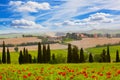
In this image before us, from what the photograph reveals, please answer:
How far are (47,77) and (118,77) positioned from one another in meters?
3.88

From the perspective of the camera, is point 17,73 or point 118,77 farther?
point 17,73

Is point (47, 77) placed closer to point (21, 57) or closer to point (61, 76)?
point (61, 76)

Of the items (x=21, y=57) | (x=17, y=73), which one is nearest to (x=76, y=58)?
(x=21, y=57)

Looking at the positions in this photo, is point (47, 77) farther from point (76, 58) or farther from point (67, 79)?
point (76, 58)

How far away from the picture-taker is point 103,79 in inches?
607

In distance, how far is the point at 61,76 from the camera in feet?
54.0

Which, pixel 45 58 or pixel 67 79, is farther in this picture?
pixel 45 58

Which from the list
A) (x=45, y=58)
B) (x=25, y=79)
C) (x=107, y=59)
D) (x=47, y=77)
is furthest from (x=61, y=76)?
(x=107, y=59)

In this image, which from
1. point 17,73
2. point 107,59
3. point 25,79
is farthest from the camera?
point 107,59

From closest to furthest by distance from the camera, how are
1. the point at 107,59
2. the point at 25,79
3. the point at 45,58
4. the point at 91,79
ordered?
the point at 91,79 → the point at 25,79 → the point at 45,58 → the point at 107,59

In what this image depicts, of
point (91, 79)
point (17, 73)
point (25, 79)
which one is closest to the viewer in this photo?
point (91, 79)

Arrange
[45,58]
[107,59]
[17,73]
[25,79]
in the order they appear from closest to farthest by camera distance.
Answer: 1. [25,79]
2. [17,73]
3. [45,58]
4. [107,59]

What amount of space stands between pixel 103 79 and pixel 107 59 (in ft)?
320

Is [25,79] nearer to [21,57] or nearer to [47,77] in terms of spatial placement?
[47,77]
